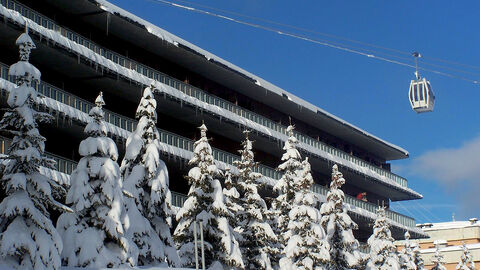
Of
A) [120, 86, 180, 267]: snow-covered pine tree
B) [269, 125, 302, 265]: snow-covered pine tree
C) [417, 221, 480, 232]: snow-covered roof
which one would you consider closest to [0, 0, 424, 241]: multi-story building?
[269, 125, 302, 265]: snow-covered pine tree

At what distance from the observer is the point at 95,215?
36.2 m

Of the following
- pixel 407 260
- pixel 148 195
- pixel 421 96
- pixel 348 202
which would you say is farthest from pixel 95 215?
pixel 348 202

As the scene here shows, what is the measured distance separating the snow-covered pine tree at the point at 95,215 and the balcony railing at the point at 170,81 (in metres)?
14.5

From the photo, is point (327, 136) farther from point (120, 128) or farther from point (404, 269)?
point (120, 128)

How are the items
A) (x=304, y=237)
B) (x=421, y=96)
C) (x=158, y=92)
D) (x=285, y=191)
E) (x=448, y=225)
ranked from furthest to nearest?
(x=448, y=225)
(x=158, y=92)
(x=285, y=191)
(x=304, y=237)
(x=421, y=96)

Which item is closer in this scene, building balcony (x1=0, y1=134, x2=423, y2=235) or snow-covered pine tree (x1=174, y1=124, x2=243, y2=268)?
snow-covered pine tree (x1=174, y1=124, x2=243, y2=268)

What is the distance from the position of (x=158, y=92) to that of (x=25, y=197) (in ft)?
97.6

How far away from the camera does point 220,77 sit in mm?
68562

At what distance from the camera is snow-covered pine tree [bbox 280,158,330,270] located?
5181cm

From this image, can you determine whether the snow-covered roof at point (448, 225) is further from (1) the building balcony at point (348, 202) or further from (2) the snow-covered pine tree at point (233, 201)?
(2) the snow-covered pine tree at point (233, 201)

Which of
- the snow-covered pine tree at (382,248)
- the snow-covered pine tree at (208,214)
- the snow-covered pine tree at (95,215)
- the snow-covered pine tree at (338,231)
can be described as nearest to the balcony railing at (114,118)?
the snow-covered pine tree at (95,215)

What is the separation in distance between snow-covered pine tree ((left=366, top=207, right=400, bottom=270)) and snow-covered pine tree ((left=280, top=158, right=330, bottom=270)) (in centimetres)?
1393

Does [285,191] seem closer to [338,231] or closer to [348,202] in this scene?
[338,231]

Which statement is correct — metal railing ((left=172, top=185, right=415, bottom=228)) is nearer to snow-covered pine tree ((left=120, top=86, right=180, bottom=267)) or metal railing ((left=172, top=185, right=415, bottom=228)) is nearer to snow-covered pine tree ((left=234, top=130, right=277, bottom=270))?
snow-covered pine tree ((left=234, top=130, right=277, bottom=270))
